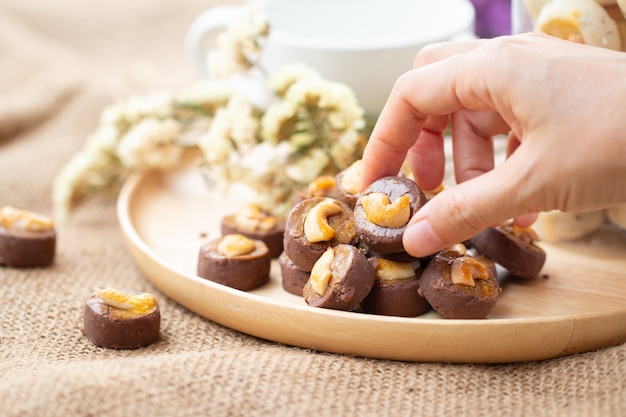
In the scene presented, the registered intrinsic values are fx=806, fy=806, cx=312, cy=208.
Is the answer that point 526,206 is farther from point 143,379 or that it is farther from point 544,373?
point 143,379

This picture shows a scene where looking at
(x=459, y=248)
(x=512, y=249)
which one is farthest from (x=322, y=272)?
(x=512, y=249)

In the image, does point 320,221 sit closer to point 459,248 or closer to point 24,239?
point 459,248

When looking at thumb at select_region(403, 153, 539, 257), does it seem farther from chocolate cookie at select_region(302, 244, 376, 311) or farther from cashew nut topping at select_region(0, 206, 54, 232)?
cashew nut topping at select_region(0, 206, 54, 232)

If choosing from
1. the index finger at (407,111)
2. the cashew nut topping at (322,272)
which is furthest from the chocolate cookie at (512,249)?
the cashew nut topping at (322,272)

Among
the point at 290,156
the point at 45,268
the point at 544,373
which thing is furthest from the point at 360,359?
the point at 45,268

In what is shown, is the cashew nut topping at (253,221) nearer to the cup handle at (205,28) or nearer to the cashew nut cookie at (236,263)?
the cashew nut cookie at (236,263)

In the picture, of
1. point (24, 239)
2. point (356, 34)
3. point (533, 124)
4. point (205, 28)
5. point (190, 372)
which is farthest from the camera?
point (356, 34)
